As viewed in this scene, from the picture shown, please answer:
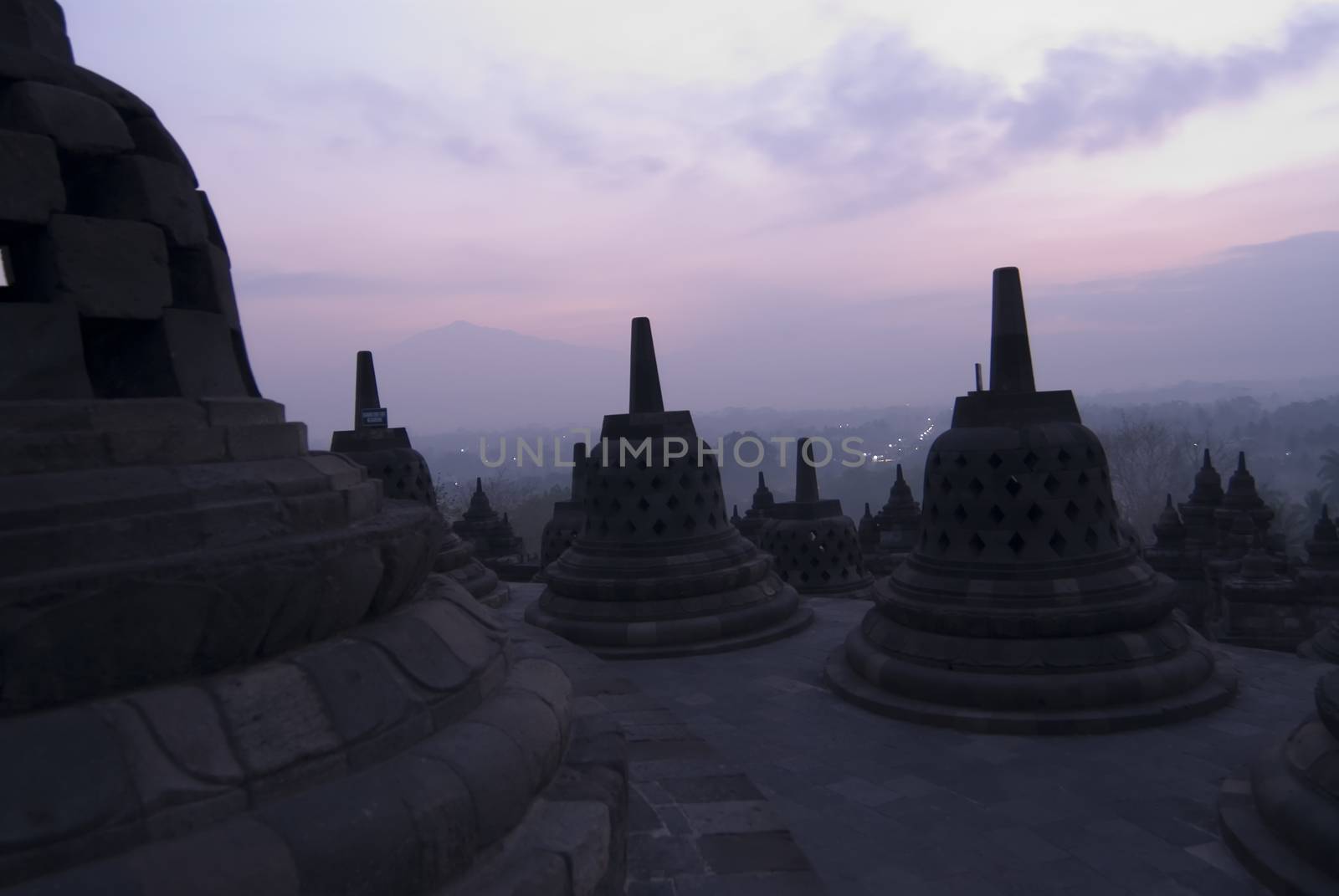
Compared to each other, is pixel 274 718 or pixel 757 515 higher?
pixel 274 718

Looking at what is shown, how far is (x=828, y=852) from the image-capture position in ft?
14.2

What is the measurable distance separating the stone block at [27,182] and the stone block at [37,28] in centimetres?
51

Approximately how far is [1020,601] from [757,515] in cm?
1391

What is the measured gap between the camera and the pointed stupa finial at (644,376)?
955 cm

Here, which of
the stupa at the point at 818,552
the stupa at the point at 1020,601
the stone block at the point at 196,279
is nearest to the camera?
the stone block at the point at 196,279

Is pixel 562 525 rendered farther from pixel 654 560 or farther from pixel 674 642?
pixel 674 642

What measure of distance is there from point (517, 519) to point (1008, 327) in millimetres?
74077

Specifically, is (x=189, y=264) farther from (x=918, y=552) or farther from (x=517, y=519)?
(x=517, y=519)

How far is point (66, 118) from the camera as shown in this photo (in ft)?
9.90

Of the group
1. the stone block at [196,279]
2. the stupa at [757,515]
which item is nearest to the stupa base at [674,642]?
the stone block at [196,279]

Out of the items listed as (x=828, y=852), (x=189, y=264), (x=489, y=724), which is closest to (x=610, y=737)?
(x=489, y=724)

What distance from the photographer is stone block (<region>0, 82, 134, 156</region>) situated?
2941mm

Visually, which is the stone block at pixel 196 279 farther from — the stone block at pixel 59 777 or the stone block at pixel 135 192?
the stone block at pixel 59 777

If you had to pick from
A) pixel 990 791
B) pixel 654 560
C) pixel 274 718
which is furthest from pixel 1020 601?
pixel 274 718
